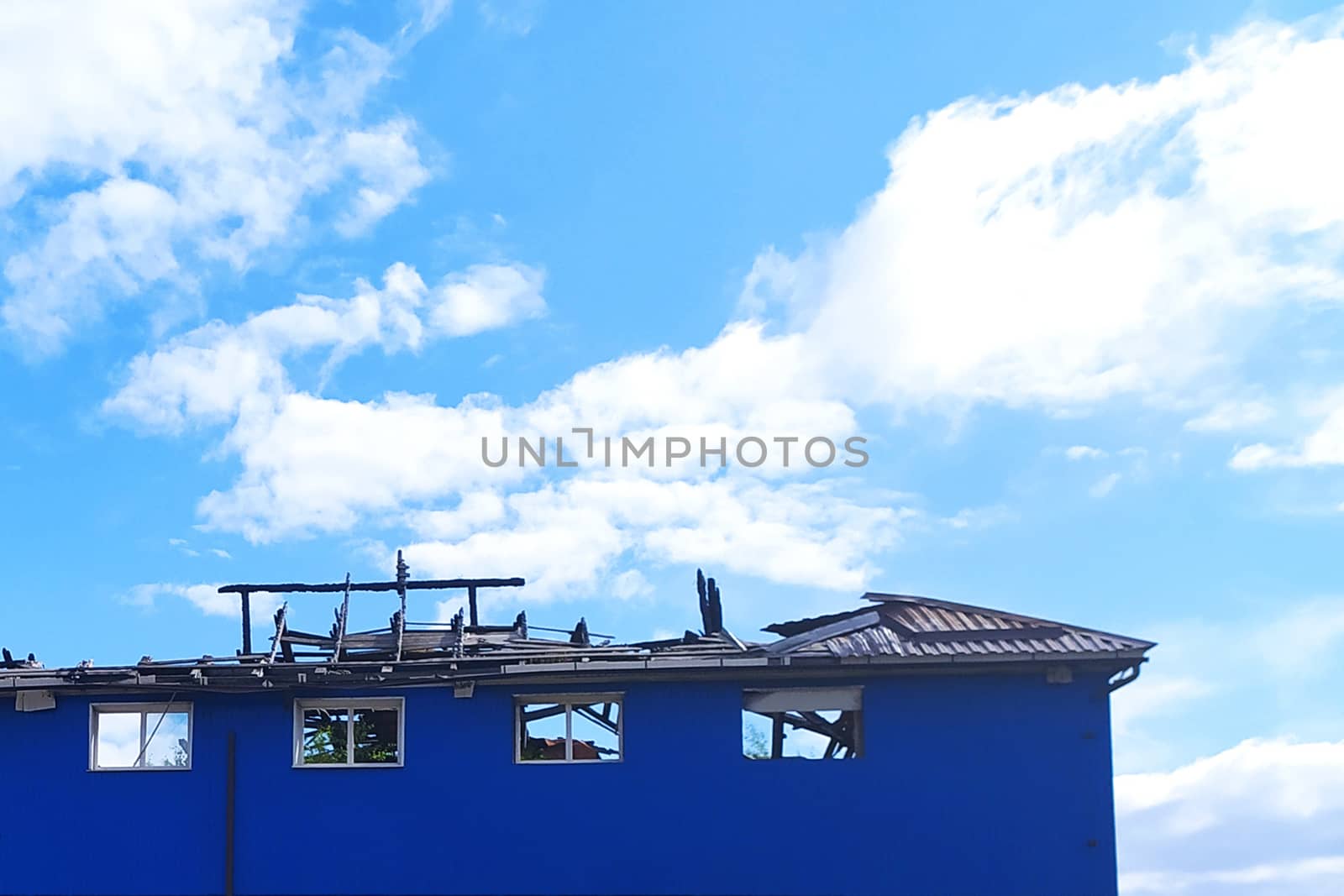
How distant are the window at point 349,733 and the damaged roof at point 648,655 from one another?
391mm

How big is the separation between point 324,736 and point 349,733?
46 cm

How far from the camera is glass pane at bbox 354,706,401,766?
18016 mm

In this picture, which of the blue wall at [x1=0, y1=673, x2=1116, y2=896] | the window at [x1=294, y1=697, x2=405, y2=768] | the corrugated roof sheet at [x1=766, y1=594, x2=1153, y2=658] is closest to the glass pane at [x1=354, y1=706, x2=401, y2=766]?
the window at [x1=294, y1=697, x2=405, y2=768]

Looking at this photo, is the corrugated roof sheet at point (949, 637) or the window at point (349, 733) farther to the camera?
the window at point (349, 733)

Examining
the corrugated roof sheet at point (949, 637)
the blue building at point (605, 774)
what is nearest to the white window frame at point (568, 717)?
the blue building at point (605, 774)

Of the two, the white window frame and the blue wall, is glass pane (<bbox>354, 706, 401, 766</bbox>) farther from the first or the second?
the white window frame

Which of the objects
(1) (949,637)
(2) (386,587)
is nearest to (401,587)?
(2) (386,587)

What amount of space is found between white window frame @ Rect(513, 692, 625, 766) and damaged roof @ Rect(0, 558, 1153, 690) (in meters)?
0.44

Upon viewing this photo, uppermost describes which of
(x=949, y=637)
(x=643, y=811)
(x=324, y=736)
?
(x=949, y=637)

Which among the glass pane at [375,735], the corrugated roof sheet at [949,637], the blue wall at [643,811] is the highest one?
the corrugated roof sheet at [949,637]

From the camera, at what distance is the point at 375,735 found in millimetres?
18094

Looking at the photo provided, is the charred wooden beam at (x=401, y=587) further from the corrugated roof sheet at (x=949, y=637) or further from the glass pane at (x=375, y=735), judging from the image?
the corrugated roof sheet at (x=949, y=637)

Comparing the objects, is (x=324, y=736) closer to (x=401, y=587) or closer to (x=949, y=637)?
(x=401, y=587)

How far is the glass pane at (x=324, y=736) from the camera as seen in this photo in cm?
1805
